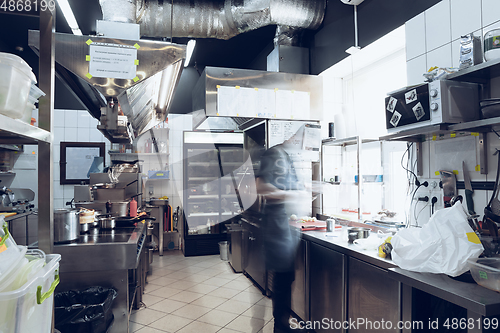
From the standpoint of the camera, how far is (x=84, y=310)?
6.49 ft

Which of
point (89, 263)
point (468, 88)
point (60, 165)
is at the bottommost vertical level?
point (89, 263)

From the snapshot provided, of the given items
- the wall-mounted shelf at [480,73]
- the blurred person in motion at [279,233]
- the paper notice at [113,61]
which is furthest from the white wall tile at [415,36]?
the paper notice at [113,61]

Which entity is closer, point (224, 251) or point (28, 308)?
point (28, 308)

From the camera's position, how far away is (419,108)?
2.00m

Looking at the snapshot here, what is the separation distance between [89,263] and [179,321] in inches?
45.5

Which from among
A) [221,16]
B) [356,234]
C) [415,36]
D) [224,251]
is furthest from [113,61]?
[224,251]

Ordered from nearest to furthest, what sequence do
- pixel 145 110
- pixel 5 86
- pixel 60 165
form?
pixel 5 86 < pixel 145 110 < pixel 60 165

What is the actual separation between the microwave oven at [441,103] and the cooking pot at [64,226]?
2.48 m

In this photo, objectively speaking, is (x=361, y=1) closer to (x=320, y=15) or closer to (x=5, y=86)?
(x=320, y=15)

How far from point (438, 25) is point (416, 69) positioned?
0.33 m

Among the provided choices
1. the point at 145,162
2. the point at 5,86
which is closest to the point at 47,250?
the point at 5,86

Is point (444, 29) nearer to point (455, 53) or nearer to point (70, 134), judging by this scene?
point (455, 53)

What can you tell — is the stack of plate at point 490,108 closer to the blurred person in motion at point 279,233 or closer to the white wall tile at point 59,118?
the blurred person in motion at point 279,233

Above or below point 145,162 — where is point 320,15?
above
